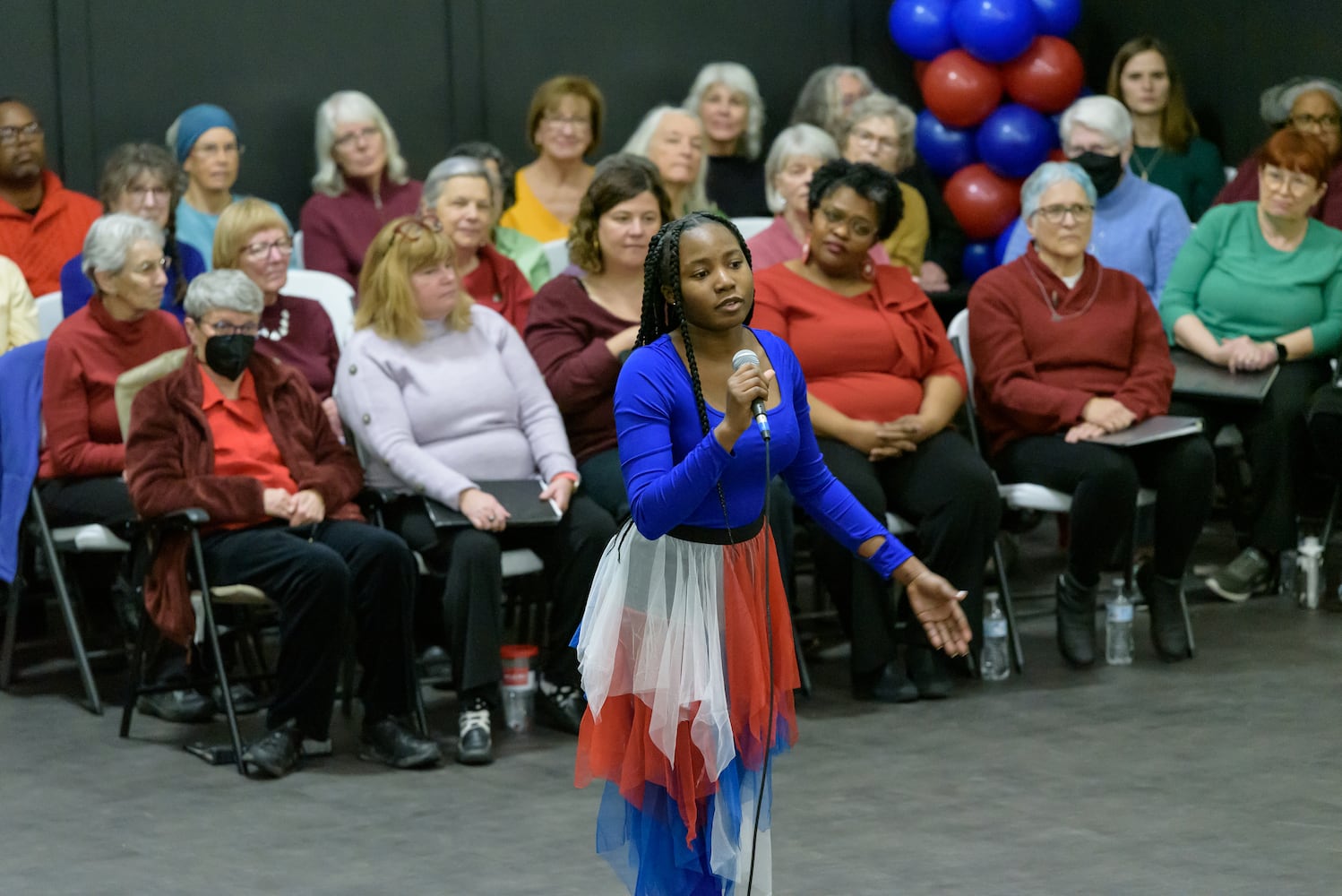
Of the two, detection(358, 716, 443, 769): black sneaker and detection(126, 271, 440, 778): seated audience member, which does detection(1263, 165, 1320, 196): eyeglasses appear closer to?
detection(126, 271, 440, 778): seated audience member

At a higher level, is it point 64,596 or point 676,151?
point 676,151

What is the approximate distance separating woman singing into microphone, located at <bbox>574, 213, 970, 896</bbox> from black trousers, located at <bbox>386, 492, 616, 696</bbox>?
1.51 meters

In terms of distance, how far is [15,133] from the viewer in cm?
553

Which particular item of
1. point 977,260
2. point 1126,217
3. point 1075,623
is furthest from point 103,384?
point 977,260

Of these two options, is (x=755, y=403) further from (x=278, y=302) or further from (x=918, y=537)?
(x=278, y=302)

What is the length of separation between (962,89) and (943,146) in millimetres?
252

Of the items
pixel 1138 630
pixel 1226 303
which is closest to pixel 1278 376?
pixel 1226 303

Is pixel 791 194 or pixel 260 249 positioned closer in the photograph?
pixel 260 249

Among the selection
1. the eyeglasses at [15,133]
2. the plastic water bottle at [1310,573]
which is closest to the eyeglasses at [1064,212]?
the plastic water bottle at [1310,573]

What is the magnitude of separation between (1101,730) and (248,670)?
2233mm

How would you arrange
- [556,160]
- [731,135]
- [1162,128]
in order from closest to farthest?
1. [556,160]
2. [731,135]
3. [1162,128]

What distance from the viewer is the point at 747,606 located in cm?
268

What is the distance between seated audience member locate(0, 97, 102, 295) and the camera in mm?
5516

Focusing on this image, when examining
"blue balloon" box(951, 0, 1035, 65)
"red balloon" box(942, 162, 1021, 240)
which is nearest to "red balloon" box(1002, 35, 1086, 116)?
"blue balloon" box(951, 0, 1035, 65)
